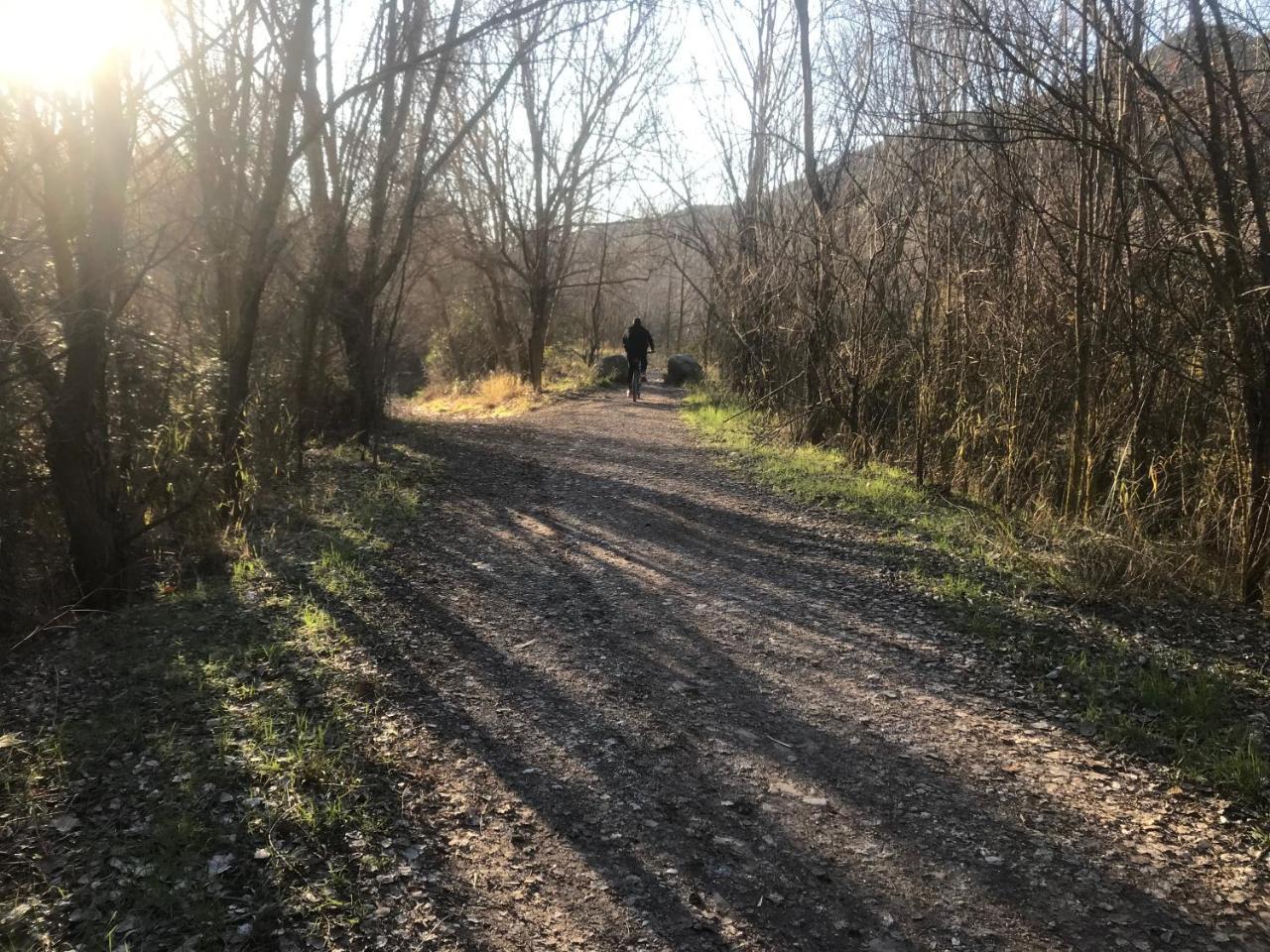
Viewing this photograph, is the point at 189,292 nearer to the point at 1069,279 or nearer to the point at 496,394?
the point at 1069,279

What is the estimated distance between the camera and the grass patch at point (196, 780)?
2.34 meters

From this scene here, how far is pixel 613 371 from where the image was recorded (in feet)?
76.8

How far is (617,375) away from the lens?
23297 mm

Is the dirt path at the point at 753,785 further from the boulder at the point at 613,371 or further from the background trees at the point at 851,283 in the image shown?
the boulder at the point at 613,371

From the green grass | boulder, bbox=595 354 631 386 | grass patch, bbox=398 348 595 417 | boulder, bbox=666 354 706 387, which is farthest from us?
boulder, bbox=595 354 631 386

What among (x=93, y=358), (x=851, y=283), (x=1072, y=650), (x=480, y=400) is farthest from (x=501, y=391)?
(x=1072, y=650)

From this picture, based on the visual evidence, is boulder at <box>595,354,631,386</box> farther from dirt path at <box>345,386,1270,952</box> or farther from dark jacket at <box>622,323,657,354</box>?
dirt path at <box>345,386,1270,952</box>

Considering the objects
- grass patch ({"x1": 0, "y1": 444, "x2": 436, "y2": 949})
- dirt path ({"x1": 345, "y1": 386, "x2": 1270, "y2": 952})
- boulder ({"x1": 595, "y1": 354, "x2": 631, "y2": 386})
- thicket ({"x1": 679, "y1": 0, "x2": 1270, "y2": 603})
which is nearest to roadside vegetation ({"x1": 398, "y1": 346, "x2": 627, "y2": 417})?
boulder ({"x1": 595, "y1": 354, "x2": 631, "y2": 386})

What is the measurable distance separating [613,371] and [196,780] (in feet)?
68.7

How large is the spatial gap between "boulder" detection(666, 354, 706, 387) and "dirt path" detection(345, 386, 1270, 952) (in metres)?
17.4

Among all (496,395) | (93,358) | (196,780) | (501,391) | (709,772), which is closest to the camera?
(196,780)

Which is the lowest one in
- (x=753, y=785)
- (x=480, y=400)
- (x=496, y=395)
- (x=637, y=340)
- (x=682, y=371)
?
(x=753, y=785)

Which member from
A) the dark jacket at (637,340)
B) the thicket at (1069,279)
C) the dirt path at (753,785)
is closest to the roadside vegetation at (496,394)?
the dark jacket at (637,340)

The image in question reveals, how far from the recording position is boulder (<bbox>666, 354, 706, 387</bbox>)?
74.3 ft
